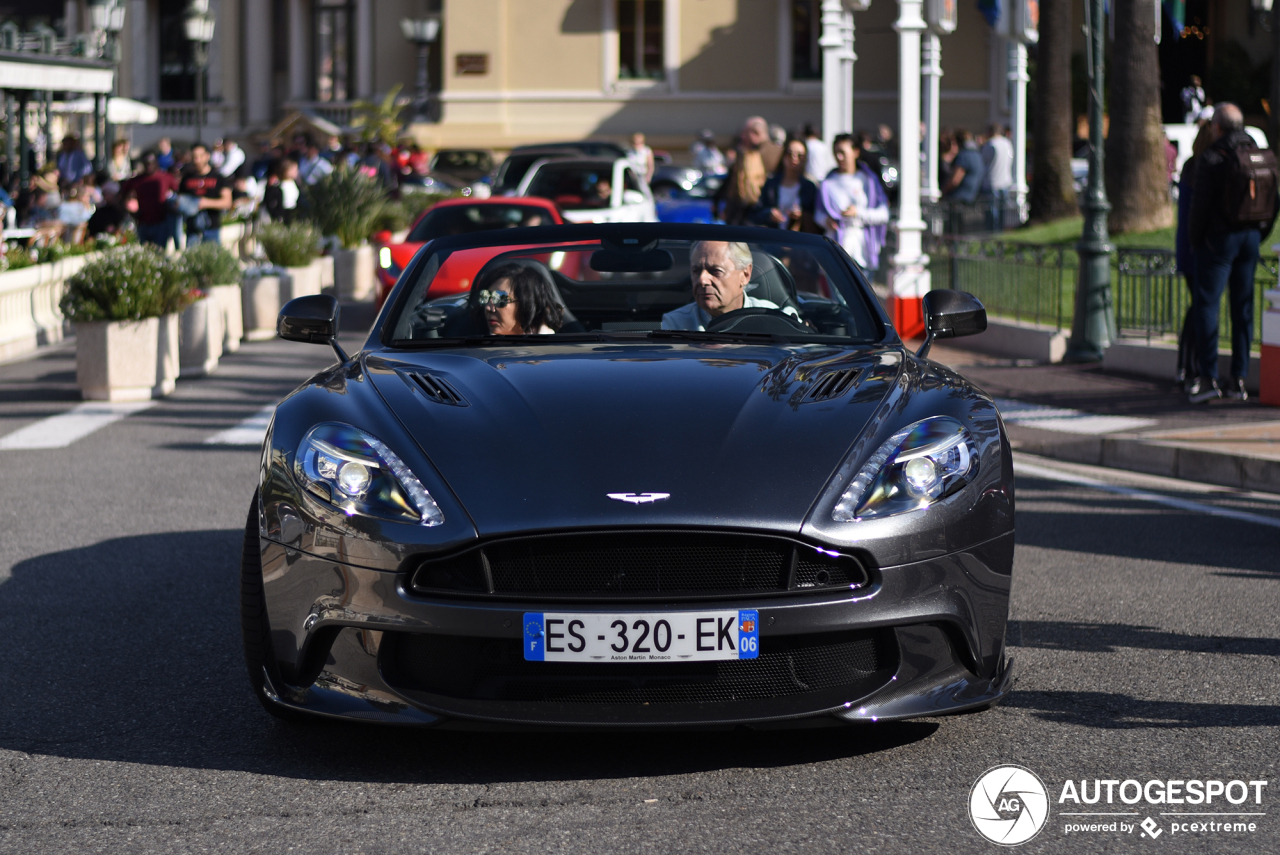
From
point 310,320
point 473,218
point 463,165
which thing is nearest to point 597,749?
point 310,320

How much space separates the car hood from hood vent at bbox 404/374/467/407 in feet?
0.05

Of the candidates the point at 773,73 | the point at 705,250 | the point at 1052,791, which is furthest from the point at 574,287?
the point at 773,73

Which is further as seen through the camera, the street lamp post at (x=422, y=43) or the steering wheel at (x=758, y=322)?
the street lamp post at (x=422, y=43)

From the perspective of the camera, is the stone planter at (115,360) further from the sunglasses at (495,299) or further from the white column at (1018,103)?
the white column at (1018,103)

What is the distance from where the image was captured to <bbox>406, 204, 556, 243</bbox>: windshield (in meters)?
18.0

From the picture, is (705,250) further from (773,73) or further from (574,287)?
(773,73)

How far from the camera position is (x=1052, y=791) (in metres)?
4.30

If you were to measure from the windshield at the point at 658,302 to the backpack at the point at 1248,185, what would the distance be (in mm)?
6383

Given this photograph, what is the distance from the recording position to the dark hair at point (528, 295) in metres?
5.96

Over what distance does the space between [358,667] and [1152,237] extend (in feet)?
58.4

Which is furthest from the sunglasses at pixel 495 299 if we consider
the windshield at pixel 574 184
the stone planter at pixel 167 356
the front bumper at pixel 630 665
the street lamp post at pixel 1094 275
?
the windshield at pixel 574 184

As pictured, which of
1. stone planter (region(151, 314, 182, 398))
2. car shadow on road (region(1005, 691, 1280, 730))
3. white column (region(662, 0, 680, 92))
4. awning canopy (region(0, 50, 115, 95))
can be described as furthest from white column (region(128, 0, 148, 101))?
car shadow on road (region(1005, 691, 1280, 730))

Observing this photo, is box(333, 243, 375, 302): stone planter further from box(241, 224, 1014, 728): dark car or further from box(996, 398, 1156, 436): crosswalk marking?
box(241, 224, 1014, 728): dark car

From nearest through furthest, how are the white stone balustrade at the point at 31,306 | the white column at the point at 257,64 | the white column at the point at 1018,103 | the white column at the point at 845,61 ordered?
the white stone balustrade at the point at 31,306 < the white column at the point at 845,61 < the white column at the point at 1018,103 < the white column at the point at 257,64
